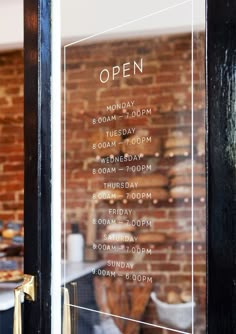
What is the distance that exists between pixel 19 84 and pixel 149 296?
10.4 feet

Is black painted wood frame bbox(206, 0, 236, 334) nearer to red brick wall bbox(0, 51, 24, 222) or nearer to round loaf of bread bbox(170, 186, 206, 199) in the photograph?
round loaf of bread bbox(170, 186, 206, 199)

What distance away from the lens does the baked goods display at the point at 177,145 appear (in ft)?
3.52

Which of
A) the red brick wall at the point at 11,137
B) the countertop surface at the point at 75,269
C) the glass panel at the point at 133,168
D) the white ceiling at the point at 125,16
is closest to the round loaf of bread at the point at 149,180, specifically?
the glass panel at the point at 133,168

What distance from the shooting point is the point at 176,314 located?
1.08 m

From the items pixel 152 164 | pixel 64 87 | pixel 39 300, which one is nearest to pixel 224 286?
pixel 152 164

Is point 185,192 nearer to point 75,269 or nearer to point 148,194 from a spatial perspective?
point 148,194

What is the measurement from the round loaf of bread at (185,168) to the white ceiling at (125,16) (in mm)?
296

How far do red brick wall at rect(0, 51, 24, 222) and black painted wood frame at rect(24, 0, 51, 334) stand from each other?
277cm

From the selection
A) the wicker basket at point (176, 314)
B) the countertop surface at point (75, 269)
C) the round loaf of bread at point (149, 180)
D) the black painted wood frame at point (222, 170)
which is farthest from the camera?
the countertop surface at point (75, 269)

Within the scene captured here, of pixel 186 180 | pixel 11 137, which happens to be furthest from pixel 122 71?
pixel 11 137

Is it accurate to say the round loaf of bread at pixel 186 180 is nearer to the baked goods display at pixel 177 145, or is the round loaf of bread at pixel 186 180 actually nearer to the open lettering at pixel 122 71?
the baked goods display at pixel 177 145

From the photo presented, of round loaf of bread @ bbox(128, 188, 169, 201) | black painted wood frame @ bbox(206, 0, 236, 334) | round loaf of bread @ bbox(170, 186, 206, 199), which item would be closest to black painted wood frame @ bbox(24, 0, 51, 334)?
round loaf of bread @ bbox(128, 188, 169, 201)

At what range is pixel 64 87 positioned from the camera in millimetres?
1313

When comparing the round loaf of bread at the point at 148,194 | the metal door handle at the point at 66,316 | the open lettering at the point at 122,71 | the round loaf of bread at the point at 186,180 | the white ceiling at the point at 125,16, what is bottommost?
the metal door handle at the point at 66,316
